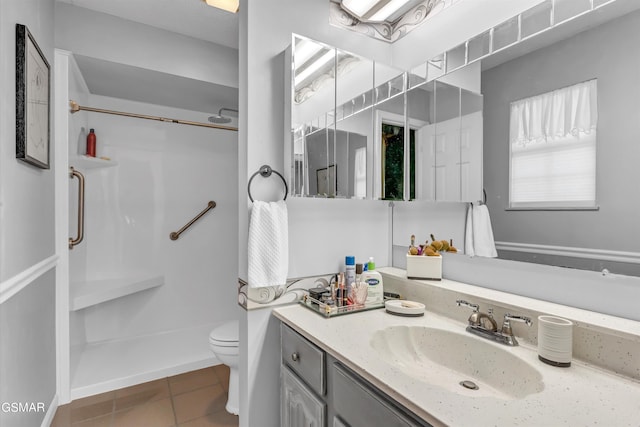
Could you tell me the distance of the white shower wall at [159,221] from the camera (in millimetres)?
2729

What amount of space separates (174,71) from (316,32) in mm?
1238

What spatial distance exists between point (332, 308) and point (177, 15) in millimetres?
2059

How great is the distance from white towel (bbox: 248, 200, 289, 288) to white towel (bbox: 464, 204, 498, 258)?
2.60 feet

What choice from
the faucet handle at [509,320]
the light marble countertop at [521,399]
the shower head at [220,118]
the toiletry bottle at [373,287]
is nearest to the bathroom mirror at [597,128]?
the faucet handle at [509,320]

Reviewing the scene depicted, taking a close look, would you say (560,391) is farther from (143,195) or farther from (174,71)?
Answer: (143,195)

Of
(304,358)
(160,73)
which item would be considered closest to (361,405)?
(304,358)

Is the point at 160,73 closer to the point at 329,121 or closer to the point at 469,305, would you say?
the point at 329,121

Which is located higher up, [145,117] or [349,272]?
[145,117]

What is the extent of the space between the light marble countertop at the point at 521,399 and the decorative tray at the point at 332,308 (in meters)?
0.21

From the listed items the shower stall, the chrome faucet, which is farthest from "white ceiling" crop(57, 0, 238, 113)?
the chrome faucet

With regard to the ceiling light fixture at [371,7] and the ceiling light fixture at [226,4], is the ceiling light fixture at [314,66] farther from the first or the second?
the ceiling light fixture at [226,4]

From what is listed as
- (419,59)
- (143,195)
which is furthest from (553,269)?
(143,195)

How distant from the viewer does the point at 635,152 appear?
894mm

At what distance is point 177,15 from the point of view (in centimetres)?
206
